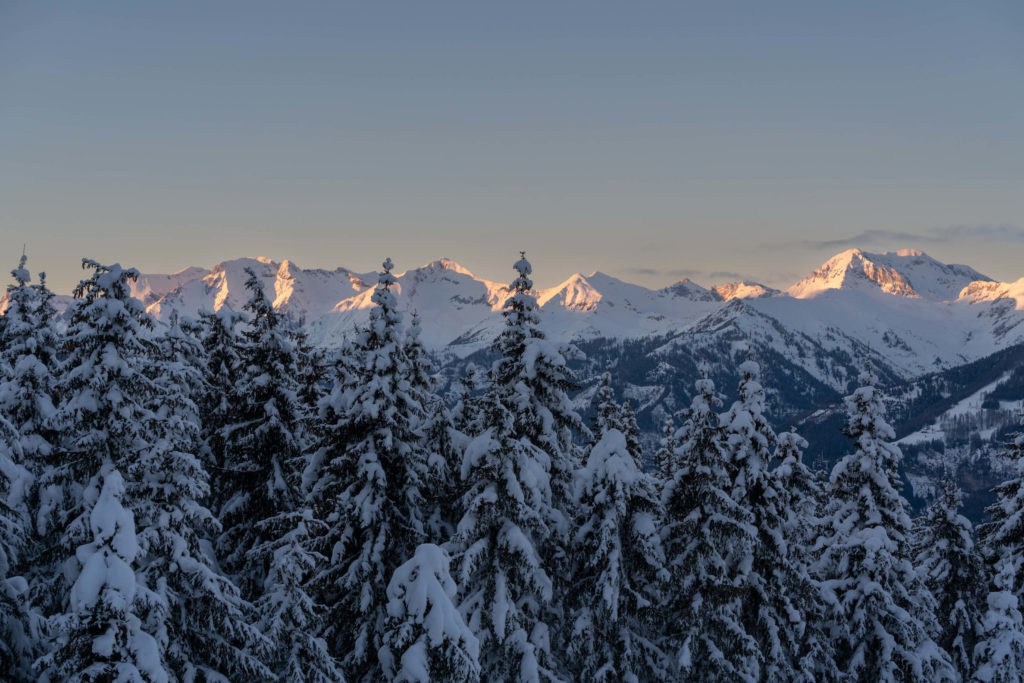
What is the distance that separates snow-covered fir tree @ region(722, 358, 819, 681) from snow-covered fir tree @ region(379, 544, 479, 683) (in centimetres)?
1405

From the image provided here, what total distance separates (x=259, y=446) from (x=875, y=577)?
23.7 m

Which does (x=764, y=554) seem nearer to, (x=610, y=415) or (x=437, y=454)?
(x=437, y=454)

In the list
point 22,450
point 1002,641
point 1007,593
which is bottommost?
point 1002,641

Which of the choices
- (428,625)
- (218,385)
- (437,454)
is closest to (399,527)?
(437,454)

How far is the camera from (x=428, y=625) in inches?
594

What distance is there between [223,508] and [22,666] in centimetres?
930

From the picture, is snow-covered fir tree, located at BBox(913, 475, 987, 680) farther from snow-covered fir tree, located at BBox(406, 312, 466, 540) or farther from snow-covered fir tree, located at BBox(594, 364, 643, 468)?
snow-covered fir tree, located at BBox(406, 312, 466, 540)

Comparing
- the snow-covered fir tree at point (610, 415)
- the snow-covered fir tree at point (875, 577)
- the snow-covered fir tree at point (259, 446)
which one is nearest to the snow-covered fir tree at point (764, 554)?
the snow-covered fir tree at point (875, 577)

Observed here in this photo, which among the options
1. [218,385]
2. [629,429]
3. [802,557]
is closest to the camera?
[802,557]

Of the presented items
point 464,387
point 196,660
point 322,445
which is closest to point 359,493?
point 322,445

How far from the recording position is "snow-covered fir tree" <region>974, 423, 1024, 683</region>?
30094mm

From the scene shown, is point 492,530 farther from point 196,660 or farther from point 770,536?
point 770,536

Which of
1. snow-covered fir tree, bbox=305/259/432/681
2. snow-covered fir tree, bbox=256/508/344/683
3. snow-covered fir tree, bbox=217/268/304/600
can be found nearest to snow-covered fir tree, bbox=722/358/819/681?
snow-covered fir tree, bbox=305/259/432/681

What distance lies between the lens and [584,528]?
2362 centimetres
